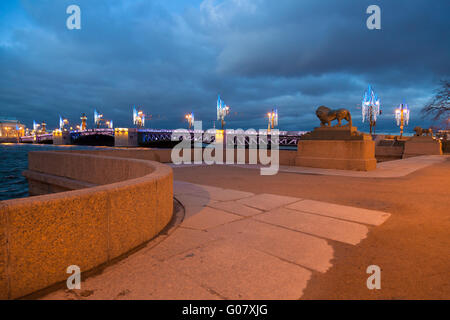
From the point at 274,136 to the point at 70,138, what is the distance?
107 m

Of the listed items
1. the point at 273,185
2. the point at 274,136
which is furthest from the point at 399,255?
the point at 274,136

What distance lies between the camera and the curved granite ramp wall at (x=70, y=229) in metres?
2.20

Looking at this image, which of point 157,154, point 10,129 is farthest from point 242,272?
point 10,129

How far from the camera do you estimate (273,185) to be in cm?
827

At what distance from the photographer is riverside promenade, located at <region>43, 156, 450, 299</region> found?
244 cm

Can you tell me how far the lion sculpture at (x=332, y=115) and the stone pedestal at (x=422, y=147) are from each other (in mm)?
19288

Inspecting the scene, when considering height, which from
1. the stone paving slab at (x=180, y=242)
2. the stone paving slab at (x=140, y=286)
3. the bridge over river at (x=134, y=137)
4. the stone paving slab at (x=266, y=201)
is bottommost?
the stone paving slab at (x=140, y=286)

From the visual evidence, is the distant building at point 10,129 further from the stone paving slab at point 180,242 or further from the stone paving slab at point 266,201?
the stone paving slab at point 180,242

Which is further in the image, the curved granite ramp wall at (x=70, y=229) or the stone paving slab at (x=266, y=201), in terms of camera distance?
the stone paving slab at (x=266, y=201)

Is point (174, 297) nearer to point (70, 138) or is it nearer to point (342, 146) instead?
point (342, 146)

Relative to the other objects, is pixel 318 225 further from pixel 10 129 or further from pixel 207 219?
pixel 10 129

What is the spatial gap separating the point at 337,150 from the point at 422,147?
2175 cm

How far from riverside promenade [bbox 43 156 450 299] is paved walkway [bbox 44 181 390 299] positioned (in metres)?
0.01

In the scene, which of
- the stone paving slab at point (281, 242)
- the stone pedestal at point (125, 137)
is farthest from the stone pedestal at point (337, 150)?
the stone pedestal at point (125, 137)
